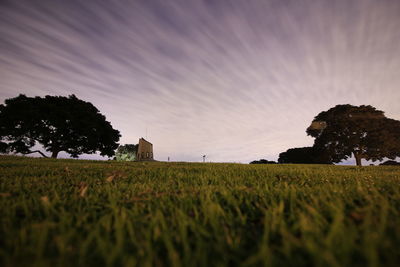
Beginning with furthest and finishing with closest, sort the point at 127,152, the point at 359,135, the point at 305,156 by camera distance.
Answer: the point at 127,152 → the point at 305,156 → the point at 359,135

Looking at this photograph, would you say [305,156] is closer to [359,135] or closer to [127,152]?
[359,135]

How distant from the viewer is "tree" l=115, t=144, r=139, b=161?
154 feet

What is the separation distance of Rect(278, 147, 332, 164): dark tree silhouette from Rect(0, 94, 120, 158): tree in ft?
101

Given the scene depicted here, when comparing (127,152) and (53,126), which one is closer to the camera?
(53,126)

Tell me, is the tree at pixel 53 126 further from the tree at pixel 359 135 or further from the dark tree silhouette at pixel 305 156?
the tree at pixel 359 135

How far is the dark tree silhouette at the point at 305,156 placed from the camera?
29434 mm

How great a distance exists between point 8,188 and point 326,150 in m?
35.0

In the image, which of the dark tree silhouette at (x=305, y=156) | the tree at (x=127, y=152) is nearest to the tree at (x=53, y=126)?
the tree at (x=127, y=152)

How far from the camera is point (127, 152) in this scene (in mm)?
49375

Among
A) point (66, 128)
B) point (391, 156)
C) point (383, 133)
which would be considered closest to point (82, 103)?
point (66, 128)

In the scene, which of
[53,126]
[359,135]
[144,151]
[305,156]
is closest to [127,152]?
[144,151]

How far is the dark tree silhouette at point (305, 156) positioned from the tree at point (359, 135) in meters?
Result: 0.94

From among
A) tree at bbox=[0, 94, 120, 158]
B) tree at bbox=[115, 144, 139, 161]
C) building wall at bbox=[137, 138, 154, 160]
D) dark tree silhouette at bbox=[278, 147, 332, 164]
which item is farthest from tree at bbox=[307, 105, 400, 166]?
tree at bbox=[115, 144, 139, 161]

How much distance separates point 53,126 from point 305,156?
38.3 metres
